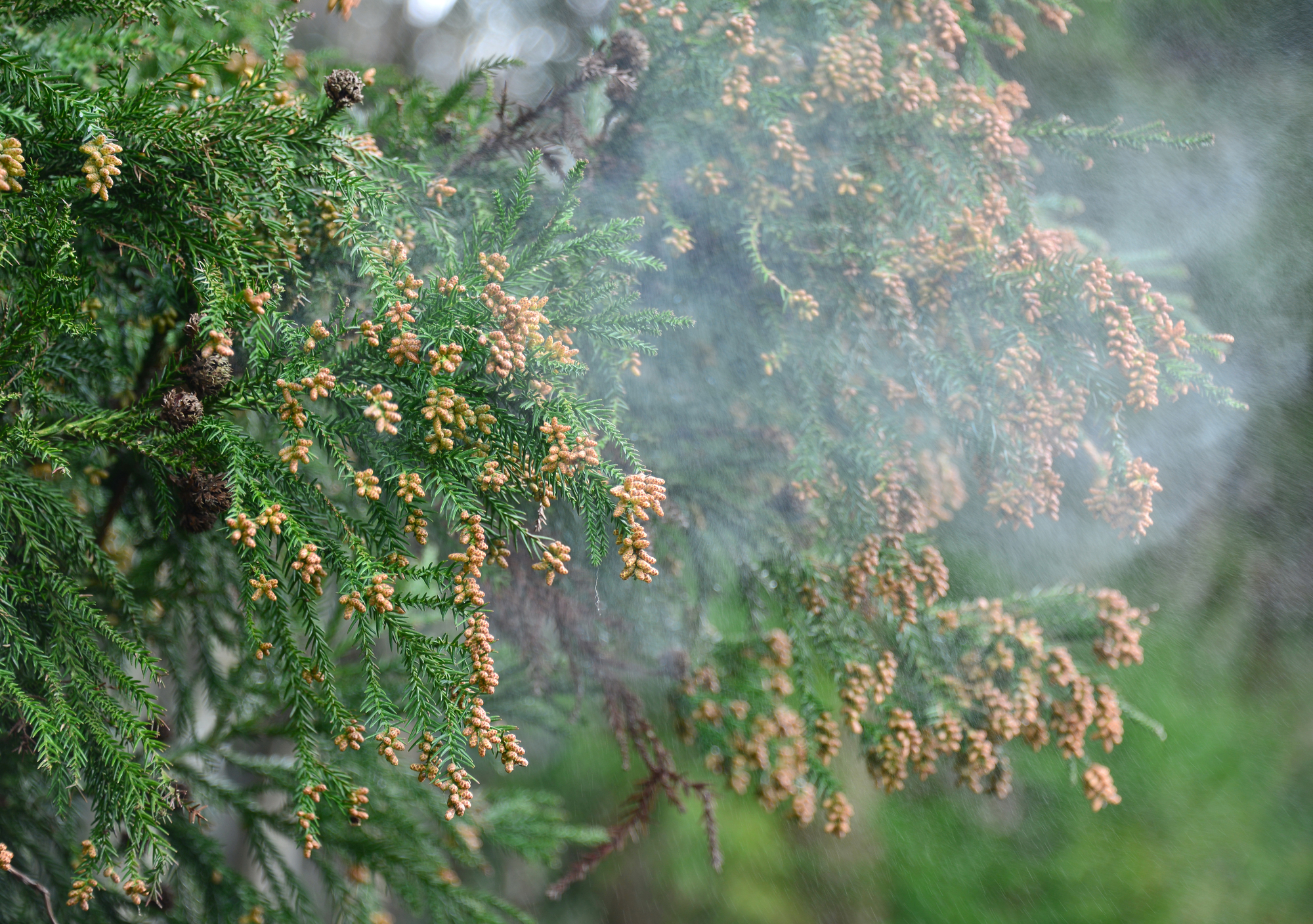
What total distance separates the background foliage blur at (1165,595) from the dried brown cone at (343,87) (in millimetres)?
672

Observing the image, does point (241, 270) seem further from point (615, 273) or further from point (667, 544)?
point (667, 544)

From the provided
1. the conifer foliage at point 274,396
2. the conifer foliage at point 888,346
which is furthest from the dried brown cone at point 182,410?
the conifer foliage at point 888,346

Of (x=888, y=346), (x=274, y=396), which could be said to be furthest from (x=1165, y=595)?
(x=274, y=396)

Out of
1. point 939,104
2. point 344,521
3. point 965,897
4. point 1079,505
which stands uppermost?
point 939,104

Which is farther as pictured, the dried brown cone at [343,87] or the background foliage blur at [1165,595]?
the background foliage blur at [1165,595]

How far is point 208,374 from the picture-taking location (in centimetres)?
86

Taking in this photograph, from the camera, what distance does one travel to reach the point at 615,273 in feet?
3.79

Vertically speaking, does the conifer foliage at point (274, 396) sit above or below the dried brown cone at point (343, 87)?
below

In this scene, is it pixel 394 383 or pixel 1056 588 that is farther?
pixel 1056 588

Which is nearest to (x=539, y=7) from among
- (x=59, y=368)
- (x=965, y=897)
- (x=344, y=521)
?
(x=59, y=368)

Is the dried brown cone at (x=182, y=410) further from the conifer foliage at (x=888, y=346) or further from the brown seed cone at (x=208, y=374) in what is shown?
the conifer foliage at (x=888, y=346)

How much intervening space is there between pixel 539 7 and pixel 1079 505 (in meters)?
2.80

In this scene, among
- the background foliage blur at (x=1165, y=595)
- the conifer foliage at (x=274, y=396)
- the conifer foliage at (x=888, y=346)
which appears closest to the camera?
the conifer foliage at (x=274, y=396)

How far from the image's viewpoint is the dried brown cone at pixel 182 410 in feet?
2.78
